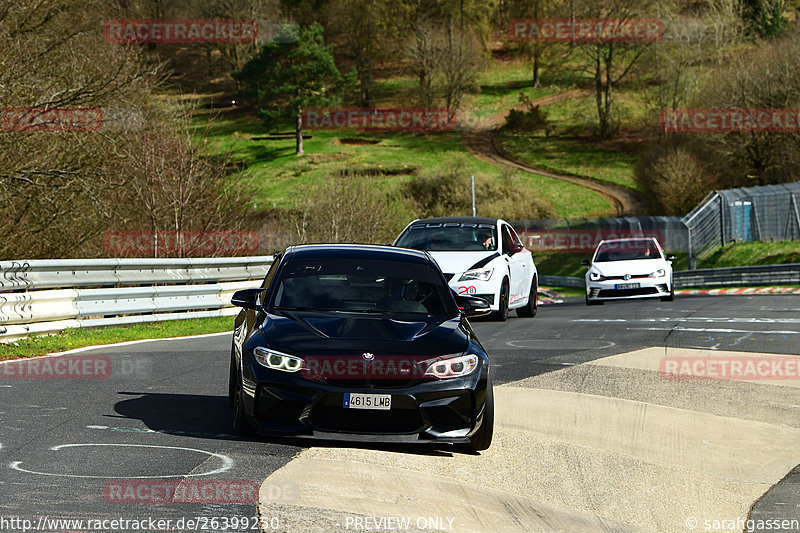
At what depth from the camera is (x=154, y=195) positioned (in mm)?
25250

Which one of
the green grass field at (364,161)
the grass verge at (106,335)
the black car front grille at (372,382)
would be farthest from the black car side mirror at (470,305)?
the green grass field at (364,161)

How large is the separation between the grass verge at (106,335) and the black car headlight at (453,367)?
7090mm

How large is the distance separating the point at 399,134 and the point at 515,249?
89.3m

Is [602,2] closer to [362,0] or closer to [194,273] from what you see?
[362,0]

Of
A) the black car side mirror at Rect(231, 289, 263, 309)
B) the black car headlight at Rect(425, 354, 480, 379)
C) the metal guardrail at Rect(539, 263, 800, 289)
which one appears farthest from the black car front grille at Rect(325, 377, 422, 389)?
the metal guardrail at Rect(539, 263, 800, 289)

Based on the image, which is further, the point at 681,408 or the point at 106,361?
the point at 106,361

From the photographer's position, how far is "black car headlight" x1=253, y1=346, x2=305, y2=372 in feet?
22.6

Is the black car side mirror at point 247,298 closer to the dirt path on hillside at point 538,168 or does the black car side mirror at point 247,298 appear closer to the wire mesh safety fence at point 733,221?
the wire mesh safety fence at point 733,221

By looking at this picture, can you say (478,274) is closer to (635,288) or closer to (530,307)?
(530,307)

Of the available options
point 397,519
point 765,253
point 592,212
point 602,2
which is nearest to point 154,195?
point 397,519

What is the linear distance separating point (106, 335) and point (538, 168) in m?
79.3

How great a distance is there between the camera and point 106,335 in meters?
14.8

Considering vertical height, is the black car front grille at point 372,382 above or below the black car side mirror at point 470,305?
below

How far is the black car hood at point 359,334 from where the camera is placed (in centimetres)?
700
